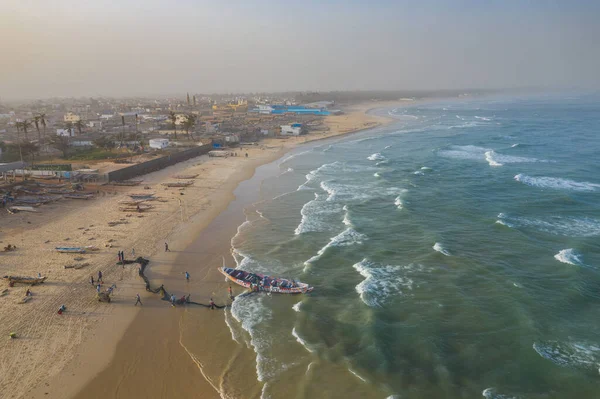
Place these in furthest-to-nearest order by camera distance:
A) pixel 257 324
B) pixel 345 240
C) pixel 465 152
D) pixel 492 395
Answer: pixel 465 152
pixel 345 240
pixel 257 324
pixel 492 395

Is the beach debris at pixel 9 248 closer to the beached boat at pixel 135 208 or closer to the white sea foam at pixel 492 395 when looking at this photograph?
the beached boat at pixel 135 208

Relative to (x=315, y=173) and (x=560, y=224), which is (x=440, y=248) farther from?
(x=315, y=173)

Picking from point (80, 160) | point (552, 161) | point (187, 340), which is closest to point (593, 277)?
point (187, 340)

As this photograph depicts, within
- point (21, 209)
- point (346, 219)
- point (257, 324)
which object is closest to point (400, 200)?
point (346, 219)

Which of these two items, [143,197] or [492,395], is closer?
[492,395]

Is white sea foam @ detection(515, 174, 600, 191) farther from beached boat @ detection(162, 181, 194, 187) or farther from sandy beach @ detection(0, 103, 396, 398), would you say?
beached boat @ detection(162, 181, 194, 187)

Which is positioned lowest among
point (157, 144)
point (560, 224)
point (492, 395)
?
point (492, 395)

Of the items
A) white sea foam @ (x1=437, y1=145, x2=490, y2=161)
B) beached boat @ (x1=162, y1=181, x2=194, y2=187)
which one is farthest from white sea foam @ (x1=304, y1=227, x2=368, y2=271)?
white sea foam @ (x1=437, y1=145, x2=490, y2=161)

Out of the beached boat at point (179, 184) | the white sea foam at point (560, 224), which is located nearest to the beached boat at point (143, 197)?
the beached boat at point (179, 184)
